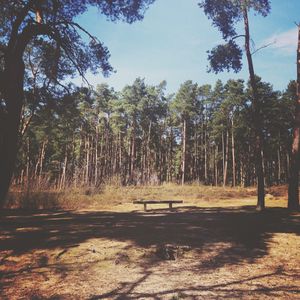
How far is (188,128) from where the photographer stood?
50219mm

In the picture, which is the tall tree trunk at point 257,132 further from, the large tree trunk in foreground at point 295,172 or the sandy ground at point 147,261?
the sandy ground at point 147,261

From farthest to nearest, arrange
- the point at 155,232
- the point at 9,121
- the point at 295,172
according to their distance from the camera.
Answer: the point at 295,172 < the point at 155,232 < the point at 9,121

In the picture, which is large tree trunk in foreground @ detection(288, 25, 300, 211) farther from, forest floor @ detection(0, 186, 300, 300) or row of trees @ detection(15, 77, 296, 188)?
row of trees @ detection(15, 77, 296, 188)

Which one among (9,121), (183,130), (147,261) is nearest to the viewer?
(147,261)

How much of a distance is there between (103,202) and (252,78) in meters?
9.12

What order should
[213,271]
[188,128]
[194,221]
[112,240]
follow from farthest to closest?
[188,128], [194,221], [112,240], [213,271]

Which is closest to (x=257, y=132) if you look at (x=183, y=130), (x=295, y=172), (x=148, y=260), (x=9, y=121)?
(x=295, y=172)

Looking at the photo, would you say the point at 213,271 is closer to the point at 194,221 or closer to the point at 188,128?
the point at 194,221

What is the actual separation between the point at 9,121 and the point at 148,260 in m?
3.97

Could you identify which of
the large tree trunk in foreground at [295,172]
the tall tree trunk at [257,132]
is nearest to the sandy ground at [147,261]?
the tall tree trunk at [257,132]

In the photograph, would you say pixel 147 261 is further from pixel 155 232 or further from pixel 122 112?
pixel 122 112

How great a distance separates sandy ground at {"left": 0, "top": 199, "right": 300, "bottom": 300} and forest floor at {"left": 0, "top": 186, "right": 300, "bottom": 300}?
0.01 m

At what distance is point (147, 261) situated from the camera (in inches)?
202

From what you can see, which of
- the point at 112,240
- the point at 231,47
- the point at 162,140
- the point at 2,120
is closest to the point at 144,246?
the point at 112,240
